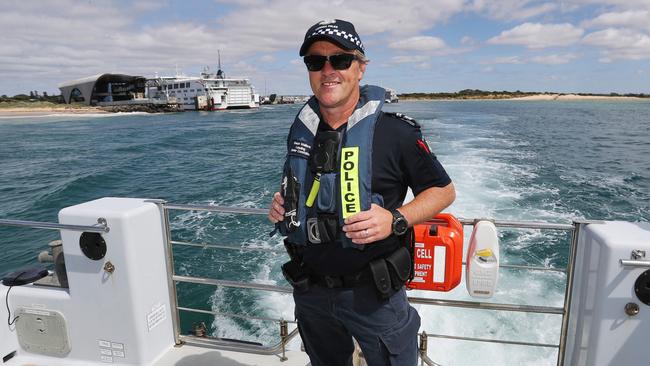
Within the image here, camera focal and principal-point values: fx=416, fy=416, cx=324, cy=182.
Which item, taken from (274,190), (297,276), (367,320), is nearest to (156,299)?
(297,276)

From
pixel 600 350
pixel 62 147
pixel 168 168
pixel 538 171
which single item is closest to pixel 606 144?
pixel 538 171

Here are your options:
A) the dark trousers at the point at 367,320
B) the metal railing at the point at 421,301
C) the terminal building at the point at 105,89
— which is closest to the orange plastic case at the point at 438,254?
the metal railing at the point at 421,301

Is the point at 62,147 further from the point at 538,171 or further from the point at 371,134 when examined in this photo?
the point at 371,134

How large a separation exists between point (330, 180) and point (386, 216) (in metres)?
0.31

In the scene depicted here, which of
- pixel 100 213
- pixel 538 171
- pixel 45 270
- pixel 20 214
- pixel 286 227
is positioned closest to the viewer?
pixel 286 227

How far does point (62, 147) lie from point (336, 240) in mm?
35392

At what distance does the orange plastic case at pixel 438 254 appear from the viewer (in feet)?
7.90

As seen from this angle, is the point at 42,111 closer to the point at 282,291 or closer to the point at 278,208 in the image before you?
the point at 282,291

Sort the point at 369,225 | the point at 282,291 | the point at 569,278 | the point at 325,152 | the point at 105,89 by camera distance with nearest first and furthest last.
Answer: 1. the point at 369,225
2. the point at 325,152
3. the point at 569,278
4. the point at 282,291
5. the point at 105,89

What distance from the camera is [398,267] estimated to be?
1.79 m

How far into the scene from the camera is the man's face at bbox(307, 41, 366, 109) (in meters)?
1.86

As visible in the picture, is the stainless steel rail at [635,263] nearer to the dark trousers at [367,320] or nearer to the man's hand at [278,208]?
the dark trousers at [367,320]

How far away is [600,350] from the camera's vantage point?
7.25ft

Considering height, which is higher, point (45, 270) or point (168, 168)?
point (45, 270)
